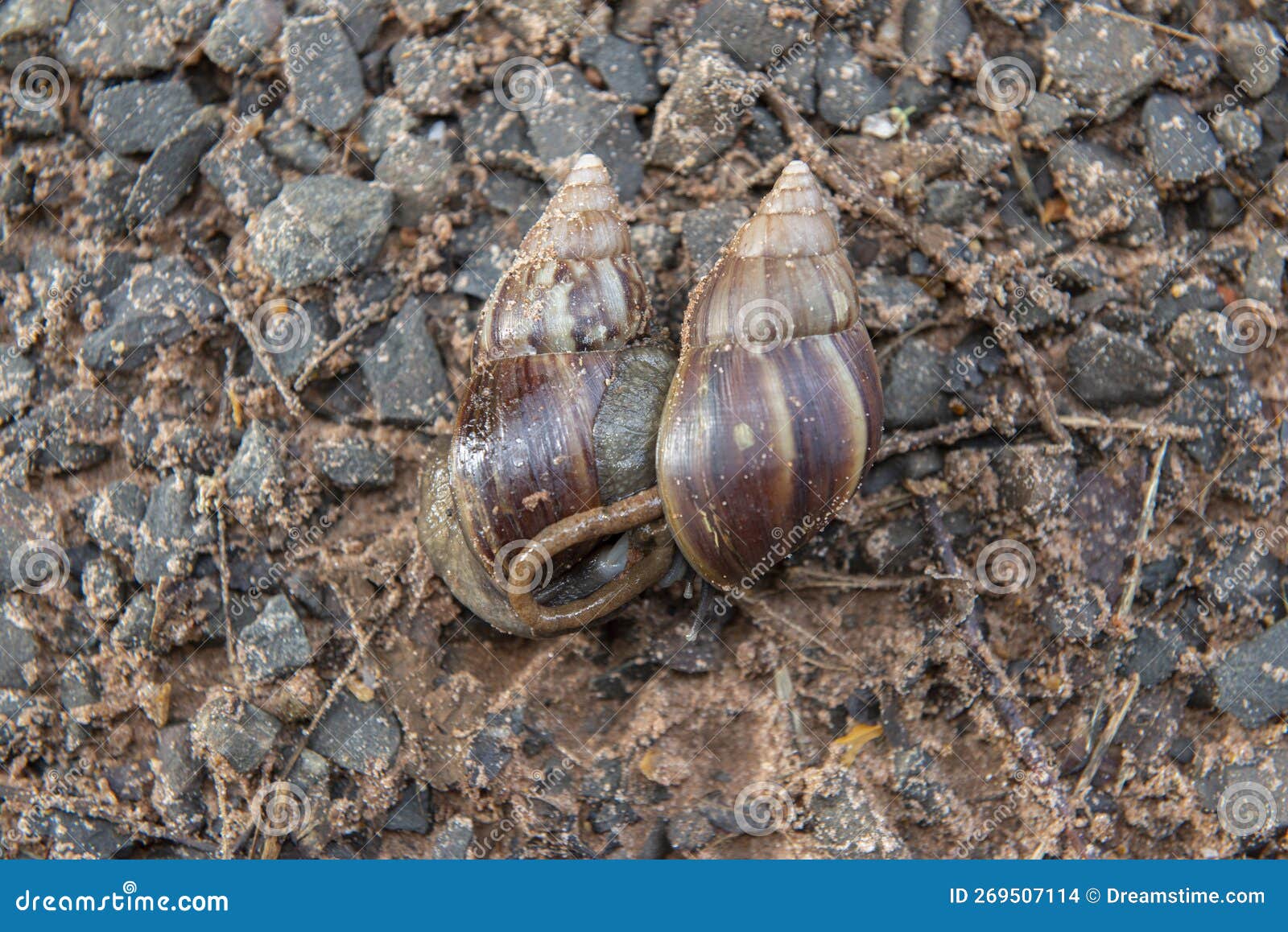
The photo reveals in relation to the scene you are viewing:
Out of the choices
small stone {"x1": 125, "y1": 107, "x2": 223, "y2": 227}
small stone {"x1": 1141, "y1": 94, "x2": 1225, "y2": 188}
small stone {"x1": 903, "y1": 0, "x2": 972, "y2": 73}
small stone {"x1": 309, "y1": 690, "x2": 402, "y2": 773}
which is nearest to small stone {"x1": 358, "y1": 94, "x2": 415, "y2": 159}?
small stone {"x1": 125, "y1": 107, "x2": 223, "y2": 227}

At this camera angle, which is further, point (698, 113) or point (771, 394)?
point (698, 113)

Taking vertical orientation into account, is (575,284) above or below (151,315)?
above

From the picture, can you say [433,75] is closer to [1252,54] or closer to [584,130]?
[584,130]

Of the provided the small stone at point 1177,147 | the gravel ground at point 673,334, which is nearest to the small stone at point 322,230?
the gravel ground at point 673,334

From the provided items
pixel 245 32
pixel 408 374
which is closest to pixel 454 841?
pixel 408 374

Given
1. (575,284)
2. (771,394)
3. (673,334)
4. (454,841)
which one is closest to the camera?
(771,394)

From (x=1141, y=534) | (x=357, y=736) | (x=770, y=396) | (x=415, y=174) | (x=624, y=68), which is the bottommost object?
(x=357, y=736)
